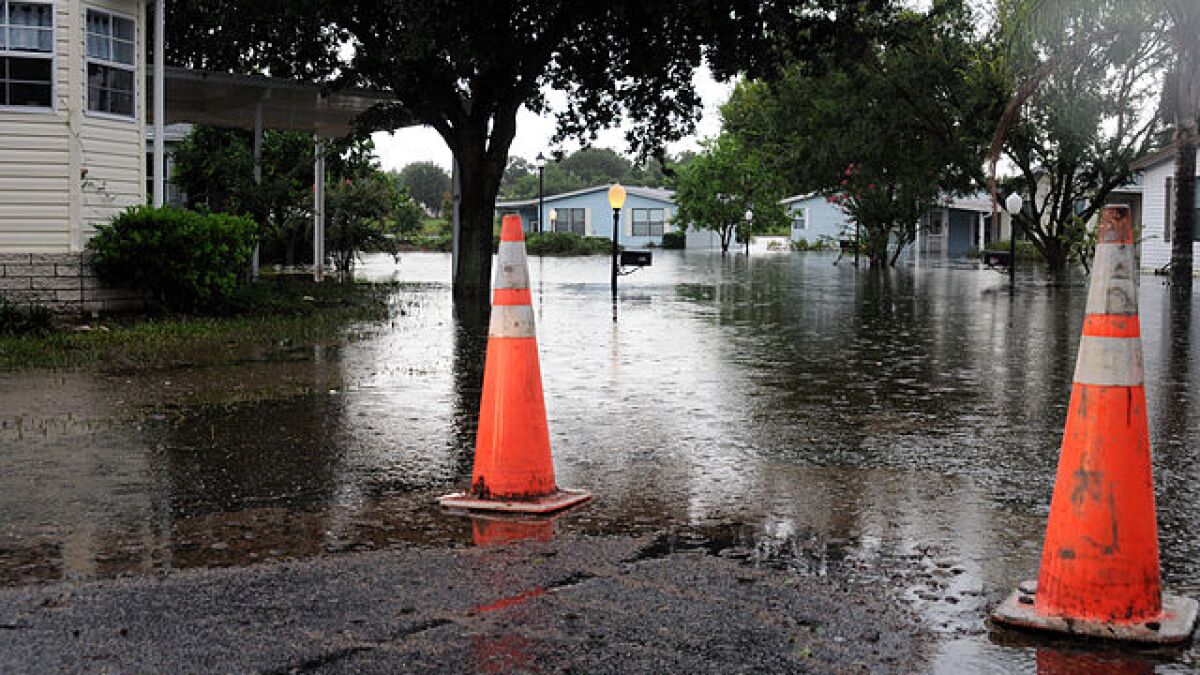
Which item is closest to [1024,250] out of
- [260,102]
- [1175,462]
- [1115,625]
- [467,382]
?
[260,102]

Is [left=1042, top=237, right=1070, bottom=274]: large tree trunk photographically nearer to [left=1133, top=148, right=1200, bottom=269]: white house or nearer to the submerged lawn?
[left=1133, top=148, right=1200, bottom=269]: white house

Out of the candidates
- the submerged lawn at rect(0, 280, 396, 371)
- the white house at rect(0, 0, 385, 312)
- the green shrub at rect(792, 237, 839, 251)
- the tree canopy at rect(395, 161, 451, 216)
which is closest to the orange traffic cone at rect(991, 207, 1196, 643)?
the submerged lawn at rect(0, 280, 396, 371)

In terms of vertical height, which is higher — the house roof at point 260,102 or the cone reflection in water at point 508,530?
the house roof at point 260,102

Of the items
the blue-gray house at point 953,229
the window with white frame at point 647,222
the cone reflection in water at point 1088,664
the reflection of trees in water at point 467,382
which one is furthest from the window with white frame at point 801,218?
the cone reflection in water at point 1088,664

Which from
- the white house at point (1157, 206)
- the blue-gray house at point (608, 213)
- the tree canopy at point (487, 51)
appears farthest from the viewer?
the blue-gray house at point (608, 213)

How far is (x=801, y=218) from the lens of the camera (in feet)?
279

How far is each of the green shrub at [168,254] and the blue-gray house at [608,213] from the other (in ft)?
232

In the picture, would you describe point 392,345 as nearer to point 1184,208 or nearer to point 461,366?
point 461,366

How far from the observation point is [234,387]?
10.1 m

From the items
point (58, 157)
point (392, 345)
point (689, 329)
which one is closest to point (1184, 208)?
point (689, 329)

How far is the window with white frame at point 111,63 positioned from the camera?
53.9 feet

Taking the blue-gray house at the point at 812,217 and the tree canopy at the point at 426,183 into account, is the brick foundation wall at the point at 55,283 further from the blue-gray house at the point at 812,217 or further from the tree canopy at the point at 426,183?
the tree canopy at the point at 426,183

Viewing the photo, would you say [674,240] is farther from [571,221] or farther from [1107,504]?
[1107,504]

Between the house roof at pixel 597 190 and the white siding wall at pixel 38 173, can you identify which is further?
the house roof at pixel 597 190
